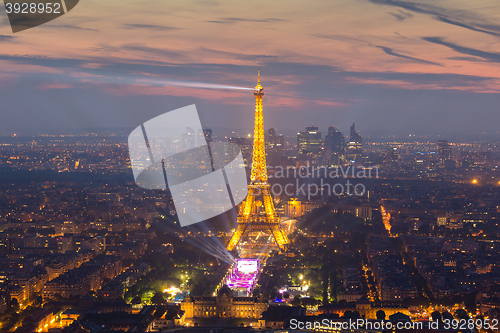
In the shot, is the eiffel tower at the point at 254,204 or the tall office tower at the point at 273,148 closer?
the eiffel tower at the point at 254,204

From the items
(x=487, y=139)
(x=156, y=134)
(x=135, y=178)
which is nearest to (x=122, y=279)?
Result: (x=156, y=134)

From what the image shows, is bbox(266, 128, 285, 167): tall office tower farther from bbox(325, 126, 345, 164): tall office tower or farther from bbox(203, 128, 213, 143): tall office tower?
bbox(325, 126, 345, 164): tall office tower

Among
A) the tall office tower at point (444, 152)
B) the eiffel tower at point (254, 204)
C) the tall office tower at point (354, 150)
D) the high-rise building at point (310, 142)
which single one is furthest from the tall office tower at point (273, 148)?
the eiffel tower at point (254, 204)

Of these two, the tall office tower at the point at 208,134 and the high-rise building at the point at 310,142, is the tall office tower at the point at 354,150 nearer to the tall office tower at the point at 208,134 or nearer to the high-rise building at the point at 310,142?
the high-rise building at the point at 310,142

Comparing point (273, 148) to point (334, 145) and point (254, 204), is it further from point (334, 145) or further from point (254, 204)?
point (254, 204)

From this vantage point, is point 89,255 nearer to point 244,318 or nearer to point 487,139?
point 244,318

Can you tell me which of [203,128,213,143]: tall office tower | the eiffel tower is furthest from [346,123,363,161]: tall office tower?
the eiffel tower
